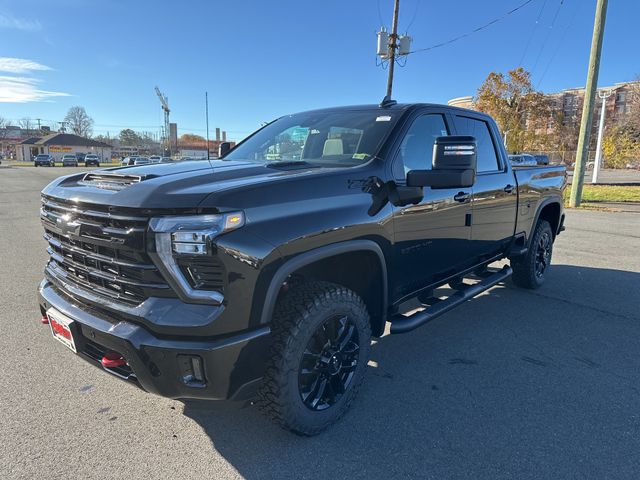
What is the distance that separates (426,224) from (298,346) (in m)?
1.41

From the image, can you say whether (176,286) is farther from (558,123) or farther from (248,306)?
(558,123)

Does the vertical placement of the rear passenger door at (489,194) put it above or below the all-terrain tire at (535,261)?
above

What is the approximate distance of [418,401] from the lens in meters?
2.96

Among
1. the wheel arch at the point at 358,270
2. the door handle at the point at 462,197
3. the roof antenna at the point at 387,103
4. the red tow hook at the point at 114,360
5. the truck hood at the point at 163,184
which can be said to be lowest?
the red tow hook at the point at 114,360

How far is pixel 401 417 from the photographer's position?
9.06 ft

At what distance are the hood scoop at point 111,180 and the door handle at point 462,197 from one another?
2305 mm

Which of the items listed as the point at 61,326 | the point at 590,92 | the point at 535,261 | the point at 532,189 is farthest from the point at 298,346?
the point at 590,92

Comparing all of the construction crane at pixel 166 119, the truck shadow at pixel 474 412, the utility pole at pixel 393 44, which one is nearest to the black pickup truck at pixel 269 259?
the truck shadow at pixel 474 412

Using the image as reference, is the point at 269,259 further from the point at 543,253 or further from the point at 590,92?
the point at 590,92

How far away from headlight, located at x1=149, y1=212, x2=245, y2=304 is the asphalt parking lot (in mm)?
595

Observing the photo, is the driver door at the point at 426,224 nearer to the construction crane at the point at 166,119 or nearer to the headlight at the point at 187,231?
the headlight at the point at 187,231

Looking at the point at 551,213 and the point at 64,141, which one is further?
the point at 64,141

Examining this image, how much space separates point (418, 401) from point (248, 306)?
156cm

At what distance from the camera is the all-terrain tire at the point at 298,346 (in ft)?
7.46
